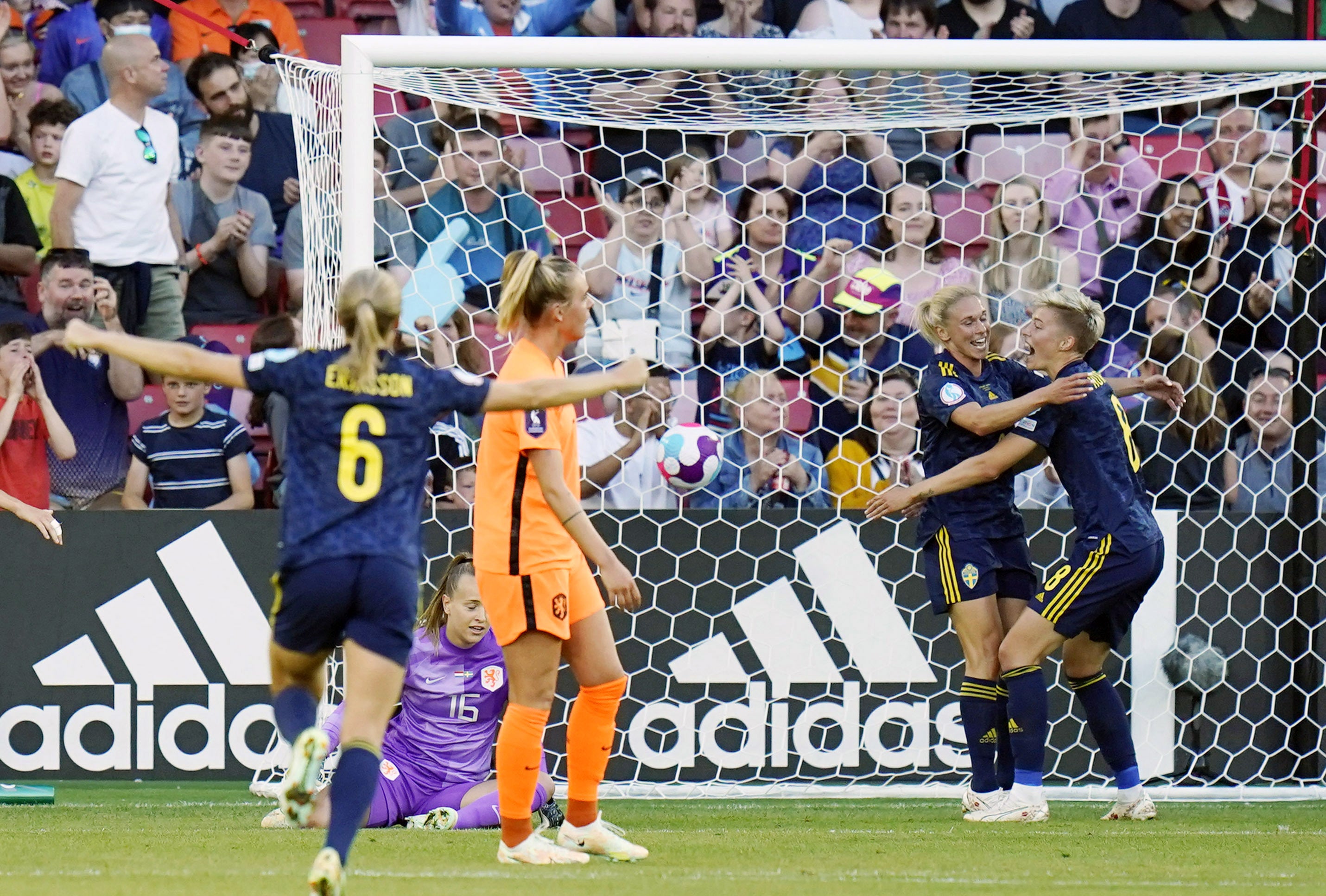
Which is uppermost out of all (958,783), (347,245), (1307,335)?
(347,245)

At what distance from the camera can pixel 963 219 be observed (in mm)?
7910

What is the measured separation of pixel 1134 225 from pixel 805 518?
2.37 meters

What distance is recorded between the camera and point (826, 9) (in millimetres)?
8555

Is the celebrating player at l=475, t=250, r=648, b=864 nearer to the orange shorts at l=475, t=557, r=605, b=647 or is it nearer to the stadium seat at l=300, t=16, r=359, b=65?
the orange shorts at l=475, t=557, r=605, b=647

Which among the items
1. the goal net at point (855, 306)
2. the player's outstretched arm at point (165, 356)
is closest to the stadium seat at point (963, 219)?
the goal net at point (855, 306)

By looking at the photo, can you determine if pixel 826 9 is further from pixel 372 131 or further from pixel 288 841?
pixel 288 841

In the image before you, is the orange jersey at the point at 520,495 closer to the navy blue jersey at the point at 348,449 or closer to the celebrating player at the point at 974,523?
the navy blue jersey at the point at 348,449

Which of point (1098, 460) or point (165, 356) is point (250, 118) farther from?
point (165, 356)

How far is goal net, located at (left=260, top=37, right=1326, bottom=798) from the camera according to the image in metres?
6.68

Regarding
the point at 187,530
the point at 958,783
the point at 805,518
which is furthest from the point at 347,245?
the point at 958,783

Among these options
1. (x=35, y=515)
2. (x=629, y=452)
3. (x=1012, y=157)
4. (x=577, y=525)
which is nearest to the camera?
(x=577, y=525)

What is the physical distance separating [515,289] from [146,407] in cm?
401

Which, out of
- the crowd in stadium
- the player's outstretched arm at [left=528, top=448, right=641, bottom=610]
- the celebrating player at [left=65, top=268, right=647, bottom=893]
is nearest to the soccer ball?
the player's outstretched arm at [left=528, top=448, right=641, bottom=610]

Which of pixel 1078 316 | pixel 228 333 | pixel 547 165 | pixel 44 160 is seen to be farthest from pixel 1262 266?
pixel 44 160
